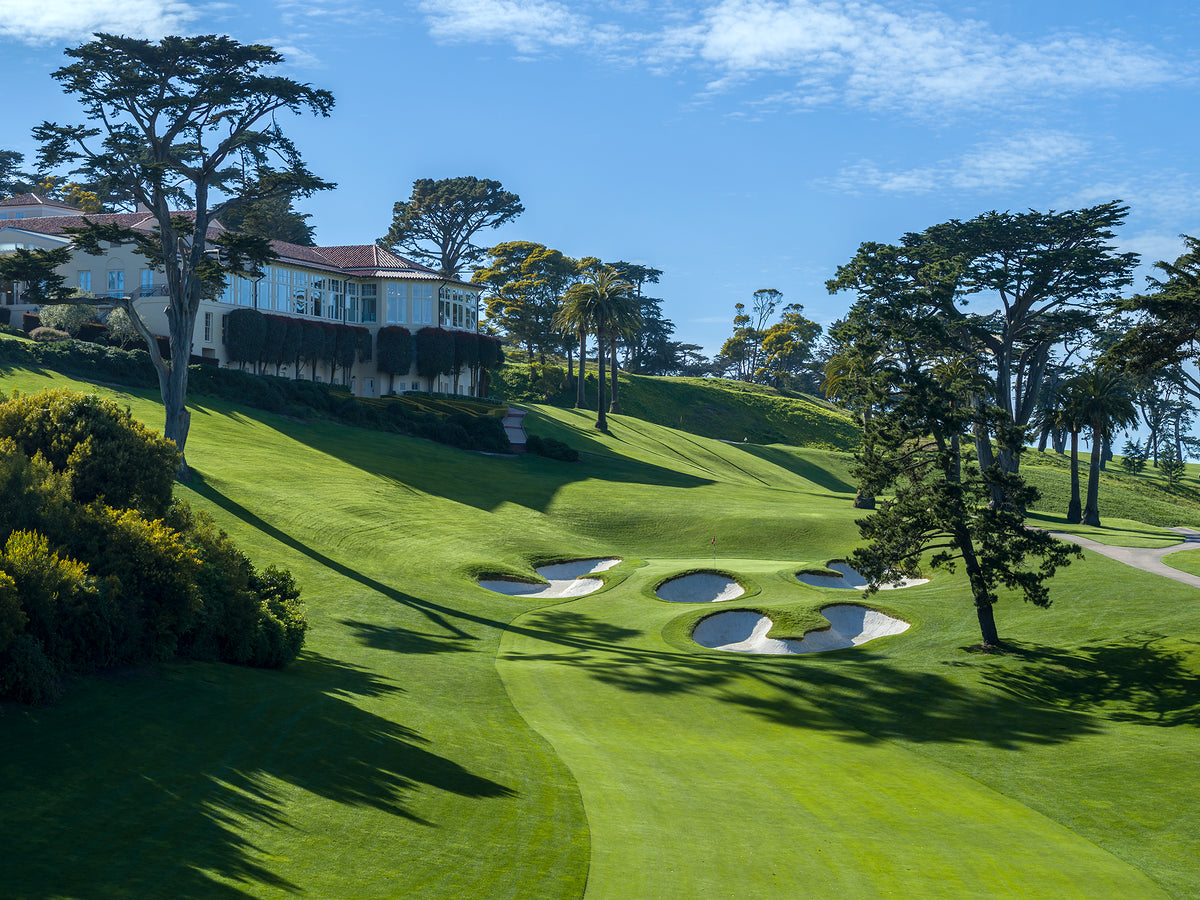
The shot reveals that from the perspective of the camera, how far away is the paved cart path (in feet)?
119

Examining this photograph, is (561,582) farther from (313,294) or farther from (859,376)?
(313,294)

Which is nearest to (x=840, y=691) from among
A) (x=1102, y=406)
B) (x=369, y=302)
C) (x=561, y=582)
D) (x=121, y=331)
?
(x=561, y=582)

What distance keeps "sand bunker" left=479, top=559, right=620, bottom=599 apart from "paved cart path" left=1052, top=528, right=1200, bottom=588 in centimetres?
2208

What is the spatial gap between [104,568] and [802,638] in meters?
22.2

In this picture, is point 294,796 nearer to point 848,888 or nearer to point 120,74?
point 848,888

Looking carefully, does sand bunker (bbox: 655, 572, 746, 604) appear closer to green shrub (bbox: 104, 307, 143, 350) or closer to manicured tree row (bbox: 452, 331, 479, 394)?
green shrub (bbox: 104, 307, 143, 350)

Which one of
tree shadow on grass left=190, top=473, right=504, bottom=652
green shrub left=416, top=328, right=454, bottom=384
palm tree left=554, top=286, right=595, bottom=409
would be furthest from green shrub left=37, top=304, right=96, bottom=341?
palm tree left=554, top=286, right=595, bottom=409

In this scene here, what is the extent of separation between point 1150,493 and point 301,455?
277ft

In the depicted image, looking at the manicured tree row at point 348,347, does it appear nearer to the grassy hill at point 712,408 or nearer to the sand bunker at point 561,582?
the grassy hill at point 712,408

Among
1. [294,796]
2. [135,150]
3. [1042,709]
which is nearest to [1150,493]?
[1042,709]

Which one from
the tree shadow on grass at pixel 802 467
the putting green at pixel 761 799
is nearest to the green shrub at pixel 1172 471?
the tree shadow on grass at pixel 802 467

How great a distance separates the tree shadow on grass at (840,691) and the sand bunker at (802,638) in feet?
3.55

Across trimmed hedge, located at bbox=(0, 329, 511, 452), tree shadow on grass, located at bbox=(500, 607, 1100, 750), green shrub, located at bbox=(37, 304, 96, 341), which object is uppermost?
green shrub, located at bbox=(37, 304, 96, 341)

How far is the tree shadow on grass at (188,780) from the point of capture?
10211 millimetres
